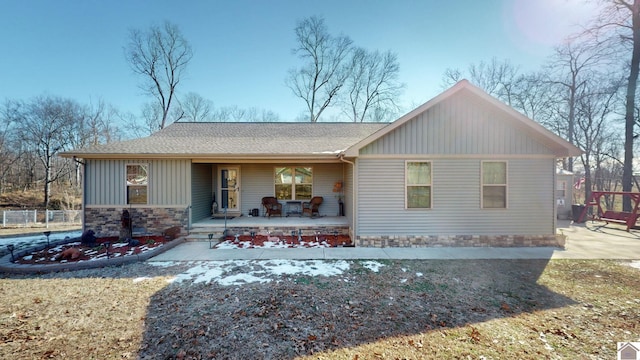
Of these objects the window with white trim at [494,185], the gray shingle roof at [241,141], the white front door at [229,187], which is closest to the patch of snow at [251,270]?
the gray shingle roof at [241,141]

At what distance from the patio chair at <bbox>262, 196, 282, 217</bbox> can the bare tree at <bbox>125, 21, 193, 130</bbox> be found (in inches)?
646

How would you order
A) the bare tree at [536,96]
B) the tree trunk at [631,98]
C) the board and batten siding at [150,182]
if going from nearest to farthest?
the board and batten siding at [150,182] → the tree trunk at [631,98] → the bare tree at [536,96]

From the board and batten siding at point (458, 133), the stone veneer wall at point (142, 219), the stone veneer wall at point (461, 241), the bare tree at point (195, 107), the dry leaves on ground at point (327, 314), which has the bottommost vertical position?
the dry leaves on ground at point (327, 314)

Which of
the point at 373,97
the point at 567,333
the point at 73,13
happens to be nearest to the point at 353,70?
the point at 373,97

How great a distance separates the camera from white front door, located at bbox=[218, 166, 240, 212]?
33.3ft

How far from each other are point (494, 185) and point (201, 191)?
31.9 ft

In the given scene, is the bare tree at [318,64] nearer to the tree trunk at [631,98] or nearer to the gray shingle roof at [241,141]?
the gray shingle roof at [241,141]

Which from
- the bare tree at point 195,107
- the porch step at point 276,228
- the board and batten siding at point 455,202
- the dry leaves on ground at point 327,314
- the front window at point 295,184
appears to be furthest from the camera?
the bare tree at point 195,107

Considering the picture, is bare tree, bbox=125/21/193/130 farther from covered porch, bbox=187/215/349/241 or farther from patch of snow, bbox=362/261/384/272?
patch of snow, bbox=362/261/384/272

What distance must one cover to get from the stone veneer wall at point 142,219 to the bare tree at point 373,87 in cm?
1808

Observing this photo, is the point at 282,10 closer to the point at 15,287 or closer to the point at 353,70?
the point at 353,70

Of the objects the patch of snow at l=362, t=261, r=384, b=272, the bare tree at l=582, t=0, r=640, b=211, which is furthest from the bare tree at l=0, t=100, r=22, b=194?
the bare tree at l=582, t=0, r=640, b=211

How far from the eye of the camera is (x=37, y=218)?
12.9m

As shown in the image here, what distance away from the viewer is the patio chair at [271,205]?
962 centimetres
